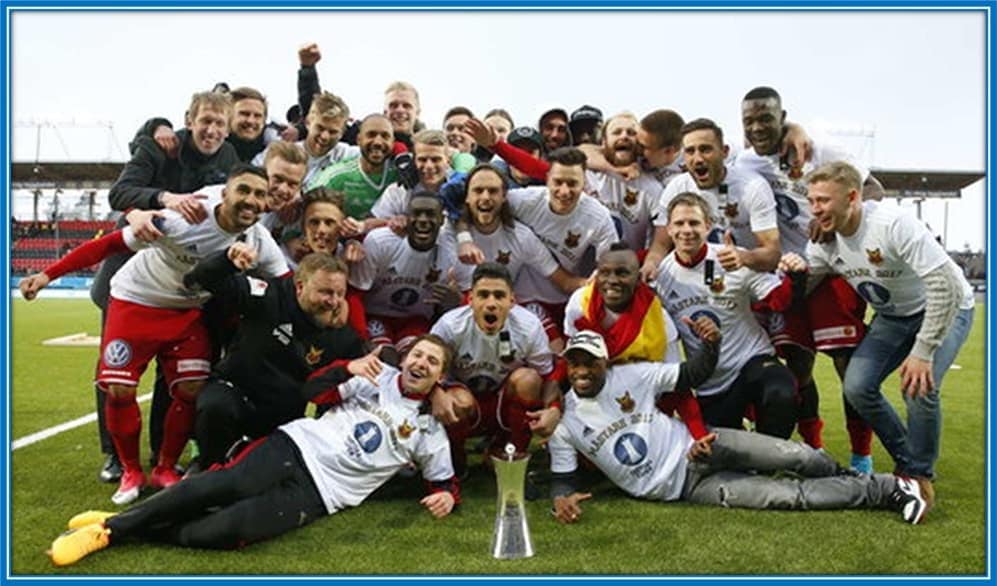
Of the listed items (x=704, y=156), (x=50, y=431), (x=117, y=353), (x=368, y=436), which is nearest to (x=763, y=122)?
(x=704, y=156)

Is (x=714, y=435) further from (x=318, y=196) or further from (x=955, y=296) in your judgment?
(x=318, y=196)

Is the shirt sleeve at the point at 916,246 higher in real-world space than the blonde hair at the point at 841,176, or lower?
lower

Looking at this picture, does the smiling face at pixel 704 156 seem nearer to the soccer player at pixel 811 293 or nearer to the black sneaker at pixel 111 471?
the soccer player at pixel 811 293

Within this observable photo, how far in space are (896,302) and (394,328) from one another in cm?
265

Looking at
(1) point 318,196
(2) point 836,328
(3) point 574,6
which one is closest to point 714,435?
(2) point 836,328

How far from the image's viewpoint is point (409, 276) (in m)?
4.59

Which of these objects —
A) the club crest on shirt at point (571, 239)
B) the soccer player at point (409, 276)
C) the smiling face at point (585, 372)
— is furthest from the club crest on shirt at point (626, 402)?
the soccer player at point (409, 276)

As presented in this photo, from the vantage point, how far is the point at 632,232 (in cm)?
489

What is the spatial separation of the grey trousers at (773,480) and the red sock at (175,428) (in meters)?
2.51

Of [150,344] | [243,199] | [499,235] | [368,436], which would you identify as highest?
[243,199]

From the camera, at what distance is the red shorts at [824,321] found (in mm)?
4406

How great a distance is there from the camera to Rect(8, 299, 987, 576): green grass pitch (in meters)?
3.07

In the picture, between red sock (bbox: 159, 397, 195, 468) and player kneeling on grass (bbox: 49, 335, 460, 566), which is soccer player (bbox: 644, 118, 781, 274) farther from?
red sock (bbox: 159, 397, 195, 468)

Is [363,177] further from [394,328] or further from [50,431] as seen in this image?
[50,431]
